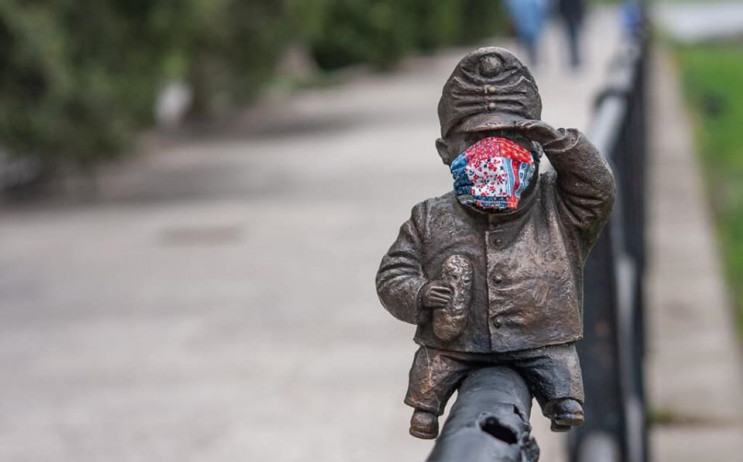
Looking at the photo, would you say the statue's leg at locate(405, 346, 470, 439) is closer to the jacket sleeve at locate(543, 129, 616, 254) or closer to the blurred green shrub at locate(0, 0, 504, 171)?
the jacket sleeve at locate(543, 129, 616, 254)

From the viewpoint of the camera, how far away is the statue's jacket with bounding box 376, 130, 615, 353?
1539 millimetres

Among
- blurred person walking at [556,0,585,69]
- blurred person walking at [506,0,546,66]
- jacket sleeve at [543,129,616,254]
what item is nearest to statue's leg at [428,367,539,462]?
jacket sleeve at [543,129,616,254]

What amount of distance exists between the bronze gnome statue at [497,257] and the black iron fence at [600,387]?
0.16 ft

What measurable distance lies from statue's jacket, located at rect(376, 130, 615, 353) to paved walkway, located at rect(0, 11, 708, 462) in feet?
6.89

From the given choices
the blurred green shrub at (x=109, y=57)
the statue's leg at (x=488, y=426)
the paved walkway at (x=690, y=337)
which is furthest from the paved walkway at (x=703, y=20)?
the statue's leg at (x=488, y=426)

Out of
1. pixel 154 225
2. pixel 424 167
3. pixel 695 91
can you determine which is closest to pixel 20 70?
pixel 154 225

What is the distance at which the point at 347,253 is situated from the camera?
8805 mm

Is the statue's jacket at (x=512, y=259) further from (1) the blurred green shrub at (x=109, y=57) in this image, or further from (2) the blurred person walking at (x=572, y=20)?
(2) the blurred person walking at (x=572, y=20)

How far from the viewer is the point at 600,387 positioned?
131 inches

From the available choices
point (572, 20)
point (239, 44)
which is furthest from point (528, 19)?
point (239, 44)

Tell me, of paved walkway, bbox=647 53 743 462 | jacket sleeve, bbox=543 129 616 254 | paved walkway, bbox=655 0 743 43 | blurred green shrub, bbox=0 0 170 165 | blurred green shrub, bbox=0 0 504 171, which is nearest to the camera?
jacket sleeve, bbox=543 129 616 254

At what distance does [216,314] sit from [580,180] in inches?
233

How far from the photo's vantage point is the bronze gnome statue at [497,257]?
1.52m

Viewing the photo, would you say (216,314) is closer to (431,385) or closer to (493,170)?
(431,385)
